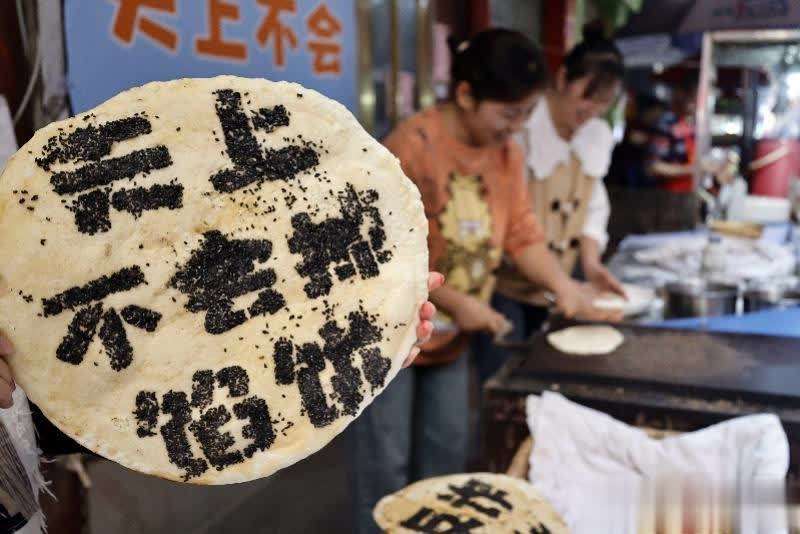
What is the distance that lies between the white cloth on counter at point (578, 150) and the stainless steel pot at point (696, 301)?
2.49 ft

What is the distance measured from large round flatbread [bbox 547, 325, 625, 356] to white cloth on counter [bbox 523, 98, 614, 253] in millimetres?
1360

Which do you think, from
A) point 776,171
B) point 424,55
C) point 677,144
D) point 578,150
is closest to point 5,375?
point 578,150

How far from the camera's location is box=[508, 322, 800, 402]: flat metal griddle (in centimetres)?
179

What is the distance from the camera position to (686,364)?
76.7 inches

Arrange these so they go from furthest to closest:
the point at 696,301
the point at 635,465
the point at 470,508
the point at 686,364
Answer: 1. the point at 696,301
2. the point at 686,364
3. the point at 635,465
4. the point at 470,508

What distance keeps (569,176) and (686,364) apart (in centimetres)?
180

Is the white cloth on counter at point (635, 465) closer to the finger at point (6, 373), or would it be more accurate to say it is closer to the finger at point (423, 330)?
the finger at point (423, 330)

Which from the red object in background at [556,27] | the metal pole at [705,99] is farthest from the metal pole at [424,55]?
the metal pole at [705,99]

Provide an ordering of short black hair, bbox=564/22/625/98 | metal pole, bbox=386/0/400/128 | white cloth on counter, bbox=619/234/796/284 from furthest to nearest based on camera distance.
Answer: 1. metal pole, bbox=386/0/400/128
2. white cloth on counter, bbox=619/234/796/284
3. short black hair, bbox=564/22/625/98

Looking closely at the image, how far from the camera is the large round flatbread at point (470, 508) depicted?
1.37 metres

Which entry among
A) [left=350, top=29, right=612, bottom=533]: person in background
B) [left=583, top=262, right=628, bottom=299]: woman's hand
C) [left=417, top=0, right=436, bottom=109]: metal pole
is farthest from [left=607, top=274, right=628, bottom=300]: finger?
[left=417, top=0, right=436, bottom=109]: metal pole

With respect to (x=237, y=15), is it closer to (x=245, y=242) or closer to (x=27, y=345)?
(x=245, y=242)

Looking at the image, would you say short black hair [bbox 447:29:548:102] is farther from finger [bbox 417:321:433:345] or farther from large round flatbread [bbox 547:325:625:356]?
finger [bbox 417:321:433:345]

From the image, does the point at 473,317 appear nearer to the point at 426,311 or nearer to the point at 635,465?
the point at 635,465
